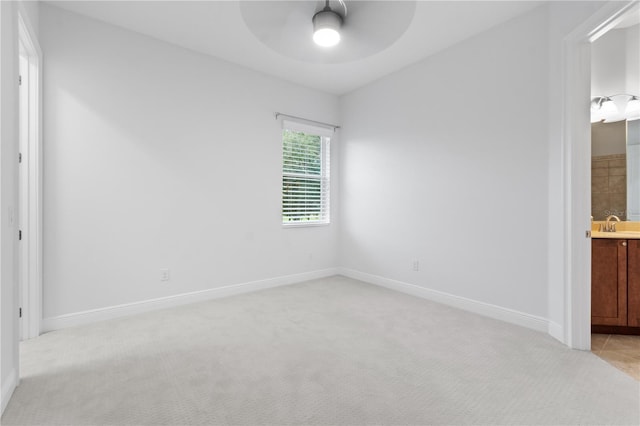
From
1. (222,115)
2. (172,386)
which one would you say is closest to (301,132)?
(222,115)

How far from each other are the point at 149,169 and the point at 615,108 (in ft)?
16.2

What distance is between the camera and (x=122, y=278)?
317 centimetres

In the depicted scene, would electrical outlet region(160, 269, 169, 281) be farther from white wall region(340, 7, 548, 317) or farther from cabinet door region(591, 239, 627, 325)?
cabinet door region(591, 239, 627, 325)

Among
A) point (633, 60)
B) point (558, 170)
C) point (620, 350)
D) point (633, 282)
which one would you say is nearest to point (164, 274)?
point (558, 170)

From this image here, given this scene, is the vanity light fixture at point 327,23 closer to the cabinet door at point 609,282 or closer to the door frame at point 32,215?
the door frame at point 32,215

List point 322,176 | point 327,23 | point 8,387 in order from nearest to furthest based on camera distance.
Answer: point 8,387 → point 327,23 → point 322,176

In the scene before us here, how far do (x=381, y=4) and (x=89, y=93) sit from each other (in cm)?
279

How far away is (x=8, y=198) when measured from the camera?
1.81 metres

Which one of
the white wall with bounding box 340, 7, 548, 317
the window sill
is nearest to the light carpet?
the white wall with bounding box 340, 7, 548, 317

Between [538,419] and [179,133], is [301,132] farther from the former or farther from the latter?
[538,419]

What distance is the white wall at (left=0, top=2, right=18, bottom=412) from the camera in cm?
171

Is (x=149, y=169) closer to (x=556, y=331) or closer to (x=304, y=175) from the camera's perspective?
(x=304, y=175)

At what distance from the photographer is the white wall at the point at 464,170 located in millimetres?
2865

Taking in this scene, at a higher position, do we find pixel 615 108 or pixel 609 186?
pixel 615 108
